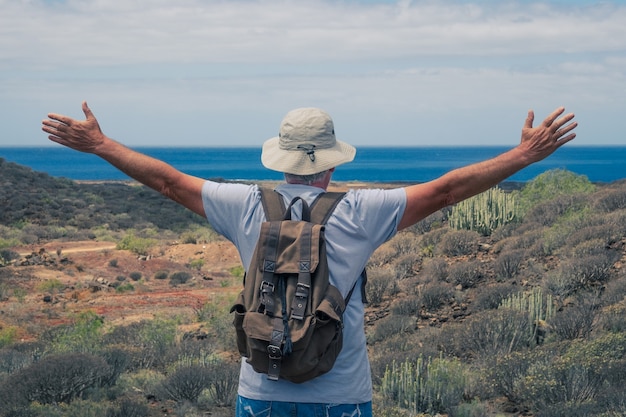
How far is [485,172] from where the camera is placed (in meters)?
3.01

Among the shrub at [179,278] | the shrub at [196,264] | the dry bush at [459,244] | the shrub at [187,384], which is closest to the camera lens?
the shrub at [187,384]

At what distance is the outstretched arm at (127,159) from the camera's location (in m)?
3.08

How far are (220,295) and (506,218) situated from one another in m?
6.40

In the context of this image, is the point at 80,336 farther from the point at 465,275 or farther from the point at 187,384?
the point at 465,275

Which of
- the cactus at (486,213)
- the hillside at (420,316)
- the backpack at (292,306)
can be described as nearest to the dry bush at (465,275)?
the hillside at (420,316)

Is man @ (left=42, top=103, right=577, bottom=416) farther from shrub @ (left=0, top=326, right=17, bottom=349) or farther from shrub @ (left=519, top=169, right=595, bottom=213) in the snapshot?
shrub @ (left=519, top=169, right=595, bottom=213)

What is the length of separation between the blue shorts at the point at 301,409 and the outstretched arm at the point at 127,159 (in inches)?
29.4

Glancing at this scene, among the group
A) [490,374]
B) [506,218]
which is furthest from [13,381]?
[506,218]

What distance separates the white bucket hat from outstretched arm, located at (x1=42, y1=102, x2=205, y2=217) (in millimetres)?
321

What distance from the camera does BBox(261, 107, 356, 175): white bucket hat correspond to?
2957 mm

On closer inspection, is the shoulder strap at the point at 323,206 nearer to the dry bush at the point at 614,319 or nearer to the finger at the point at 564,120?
the finger at the point at 564,120

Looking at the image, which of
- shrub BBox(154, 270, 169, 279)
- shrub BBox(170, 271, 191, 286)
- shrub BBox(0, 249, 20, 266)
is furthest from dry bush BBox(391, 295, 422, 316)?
shrub BBox(0, 249, 20, 266)

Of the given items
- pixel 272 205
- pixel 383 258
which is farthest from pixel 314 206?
pixel 383 258

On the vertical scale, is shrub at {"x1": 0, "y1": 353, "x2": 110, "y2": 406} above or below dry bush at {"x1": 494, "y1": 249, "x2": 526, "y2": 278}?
below
